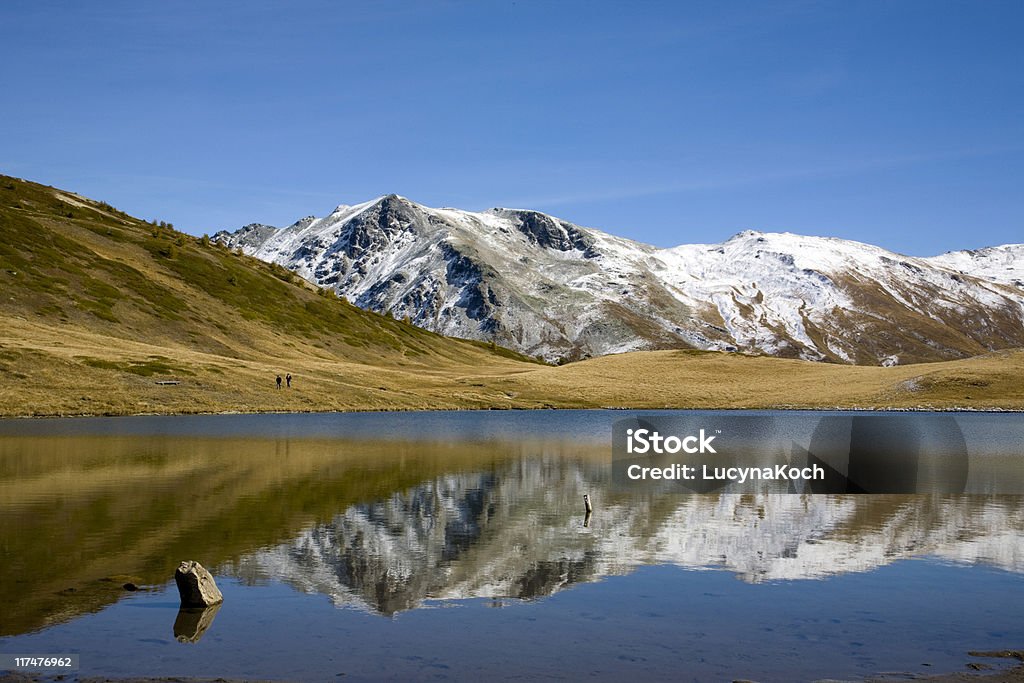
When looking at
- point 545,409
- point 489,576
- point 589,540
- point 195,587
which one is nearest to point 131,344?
point 545,409

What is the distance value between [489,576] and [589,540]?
6.77 metres

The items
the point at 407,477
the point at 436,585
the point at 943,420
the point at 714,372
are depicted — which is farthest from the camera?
the point at 714,372

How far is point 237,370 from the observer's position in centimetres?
13100

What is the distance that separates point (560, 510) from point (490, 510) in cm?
295

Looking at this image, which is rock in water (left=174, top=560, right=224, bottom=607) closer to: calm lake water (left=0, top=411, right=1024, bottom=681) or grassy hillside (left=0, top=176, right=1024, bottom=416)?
calm lake water (left=0, top=411, right=1024, bottom=681)

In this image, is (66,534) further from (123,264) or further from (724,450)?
(123,264)

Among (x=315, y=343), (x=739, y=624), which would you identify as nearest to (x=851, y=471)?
(x=739, y=624)

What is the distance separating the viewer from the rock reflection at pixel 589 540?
26.8 m

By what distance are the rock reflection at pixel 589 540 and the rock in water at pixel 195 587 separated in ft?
9.12

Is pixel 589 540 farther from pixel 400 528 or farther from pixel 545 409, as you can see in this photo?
pixel 545 409

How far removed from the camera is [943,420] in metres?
112

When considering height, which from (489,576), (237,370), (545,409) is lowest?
(489,576)

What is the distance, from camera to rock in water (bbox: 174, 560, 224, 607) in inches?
896

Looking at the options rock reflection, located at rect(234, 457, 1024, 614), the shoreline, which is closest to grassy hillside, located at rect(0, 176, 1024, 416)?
the shoreline
